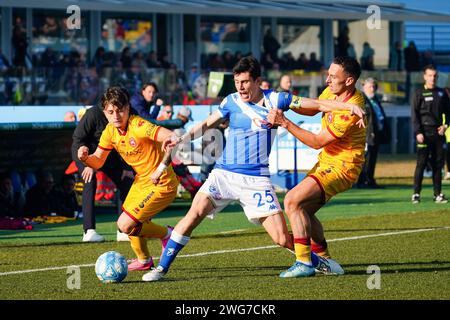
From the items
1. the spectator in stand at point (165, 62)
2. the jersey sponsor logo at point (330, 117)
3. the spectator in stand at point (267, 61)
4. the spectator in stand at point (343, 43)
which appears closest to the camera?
the jersey sponsor logo at point (330, 117)

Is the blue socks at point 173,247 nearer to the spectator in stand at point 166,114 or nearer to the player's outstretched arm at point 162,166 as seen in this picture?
the player's outstretched arm at point 162,166

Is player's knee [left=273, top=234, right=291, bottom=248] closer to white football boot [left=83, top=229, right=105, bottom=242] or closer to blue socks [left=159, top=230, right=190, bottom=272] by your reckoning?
blue socks [left=159, top=230, right=190, bottom=272]

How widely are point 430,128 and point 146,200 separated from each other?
8.75 metres

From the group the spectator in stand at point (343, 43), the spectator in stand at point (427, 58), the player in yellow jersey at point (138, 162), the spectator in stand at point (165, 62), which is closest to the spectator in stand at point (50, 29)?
the spectator in stand at point (165, 62)

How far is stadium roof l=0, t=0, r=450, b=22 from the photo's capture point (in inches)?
1281

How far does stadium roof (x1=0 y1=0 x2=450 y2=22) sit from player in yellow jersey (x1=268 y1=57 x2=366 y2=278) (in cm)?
2155

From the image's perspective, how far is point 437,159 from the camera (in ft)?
61.5

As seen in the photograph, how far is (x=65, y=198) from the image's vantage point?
58.2 ft

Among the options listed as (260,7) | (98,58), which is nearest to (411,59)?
(260,7)

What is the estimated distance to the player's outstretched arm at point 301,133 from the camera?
Answer: 10.1 metres

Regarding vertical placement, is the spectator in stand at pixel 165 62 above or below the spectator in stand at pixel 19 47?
below

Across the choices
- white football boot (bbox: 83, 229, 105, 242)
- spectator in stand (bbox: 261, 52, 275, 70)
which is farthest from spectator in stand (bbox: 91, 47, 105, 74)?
white football boot (bbox: 83, 229, 105, 242)

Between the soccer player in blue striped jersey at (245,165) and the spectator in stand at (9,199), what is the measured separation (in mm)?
6672

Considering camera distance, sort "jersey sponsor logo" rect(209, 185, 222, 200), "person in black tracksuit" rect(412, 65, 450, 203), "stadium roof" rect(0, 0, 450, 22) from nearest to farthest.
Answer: "jersey sponsor logo" rect(209, 185, 222, 200) < "person in black tracksuit" rect(412, 65, 450, 203) < "stadium roof" rect(0, 0, 450, 22)
